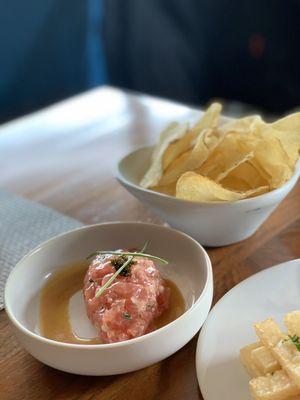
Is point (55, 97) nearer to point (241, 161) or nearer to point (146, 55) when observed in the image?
point (146, 55)

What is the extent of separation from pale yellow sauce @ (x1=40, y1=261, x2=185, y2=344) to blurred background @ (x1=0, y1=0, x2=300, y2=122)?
1.93 m

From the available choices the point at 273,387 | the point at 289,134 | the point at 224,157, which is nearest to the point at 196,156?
the point at 224,157

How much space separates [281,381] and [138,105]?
1.15 m

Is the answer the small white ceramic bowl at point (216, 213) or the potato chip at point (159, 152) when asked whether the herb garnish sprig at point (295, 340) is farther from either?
the potato chip at point (159, 152)

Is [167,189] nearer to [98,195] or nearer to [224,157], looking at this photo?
[224,157]

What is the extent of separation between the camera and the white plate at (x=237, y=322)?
→ 64cm

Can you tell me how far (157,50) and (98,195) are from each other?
5.81 ft

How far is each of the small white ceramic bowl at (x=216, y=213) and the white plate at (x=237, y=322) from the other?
0.35 feet

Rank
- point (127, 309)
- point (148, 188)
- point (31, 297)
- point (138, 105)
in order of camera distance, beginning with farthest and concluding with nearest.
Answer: point (138, 105) → point (148, 188) → point (31, 297) → point (127, 309)

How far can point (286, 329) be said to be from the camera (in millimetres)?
699

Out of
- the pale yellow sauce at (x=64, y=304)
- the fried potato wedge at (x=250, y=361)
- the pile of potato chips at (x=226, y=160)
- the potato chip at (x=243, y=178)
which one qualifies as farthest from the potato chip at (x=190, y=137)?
the fried potato wedge at (x=250, y=361)

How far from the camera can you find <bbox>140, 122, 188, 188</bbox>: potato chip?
958 mm

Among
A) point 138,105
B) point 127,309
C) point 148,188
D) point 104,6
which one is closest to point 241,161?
point 148,188

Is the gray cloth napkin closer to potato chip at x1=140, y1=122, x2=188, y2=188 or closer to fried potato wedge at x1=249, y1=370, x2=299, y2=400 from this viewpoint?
potato chip at x1=140, y1=122, x2=188, y2=188
